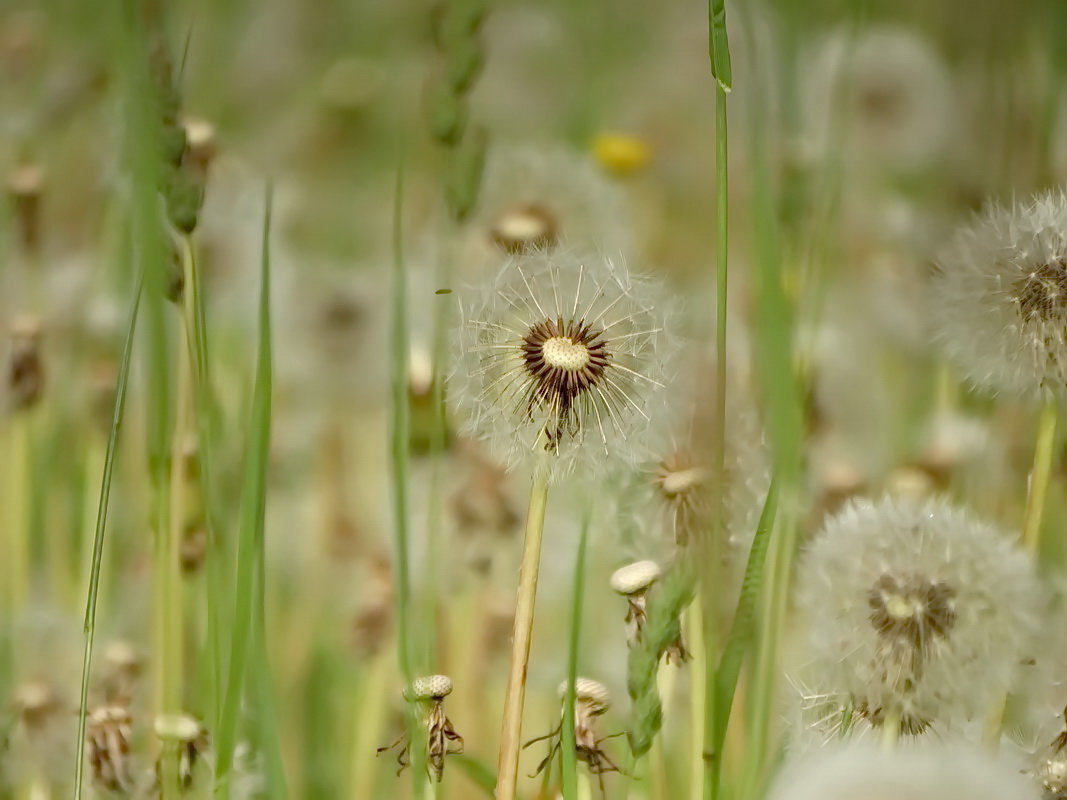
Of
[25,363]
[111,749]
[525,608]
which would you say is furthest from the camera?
[25,363]

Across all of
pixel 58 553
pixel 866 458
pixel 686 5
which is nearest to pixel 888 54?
pixel 686 5

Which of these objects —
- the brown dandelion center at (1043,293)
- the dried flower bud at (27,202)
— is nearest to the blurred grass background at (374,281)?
the dried flower bud at (27,202)

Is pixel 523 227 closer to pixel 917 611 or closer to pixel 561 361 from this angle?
pixel 561 361

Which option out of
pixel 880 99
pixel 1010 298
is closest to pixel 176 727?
pixel 1010 298

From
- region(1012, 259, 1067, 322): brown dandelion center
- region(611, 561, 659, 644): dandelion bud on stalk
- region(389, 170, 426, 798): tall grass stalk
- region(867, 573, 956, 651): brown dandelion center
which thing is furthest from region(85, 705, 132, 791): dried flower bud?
region(1012, 259, 1067, 322): brown dandelion center

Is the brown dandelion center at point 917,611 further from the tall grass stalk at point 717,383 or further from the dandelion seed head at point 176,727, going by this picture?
the dandelion seed head at point 176,727

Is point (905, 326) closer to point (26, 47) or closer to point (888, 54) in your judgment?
point (888, 54)

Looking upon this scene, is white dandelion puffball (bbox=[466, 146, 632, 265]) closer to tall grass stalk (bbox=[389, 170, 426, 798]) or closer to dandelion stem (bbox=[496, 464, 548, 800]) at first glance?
tall grass stalk (bbox=[389, 170, 426, 798])
